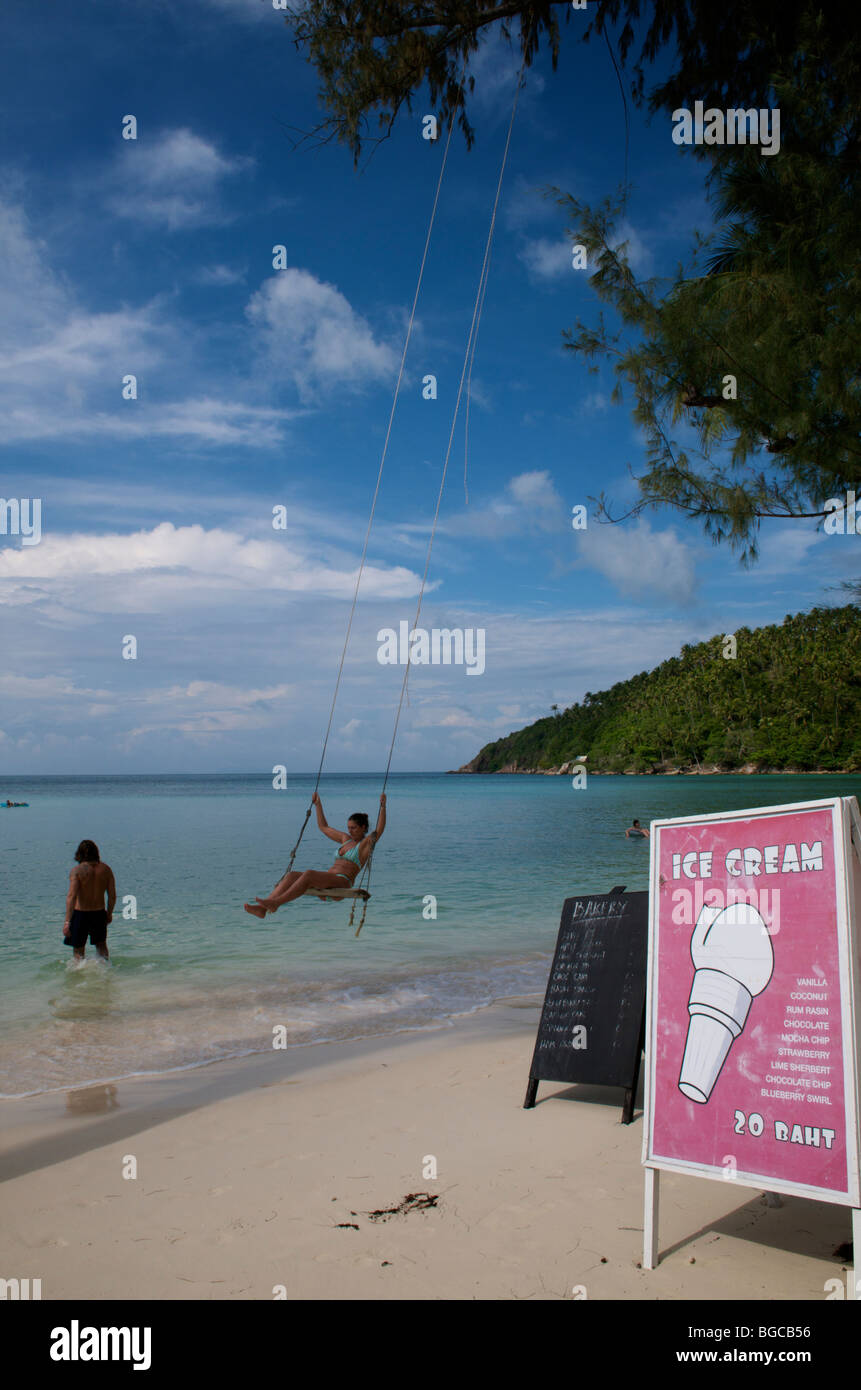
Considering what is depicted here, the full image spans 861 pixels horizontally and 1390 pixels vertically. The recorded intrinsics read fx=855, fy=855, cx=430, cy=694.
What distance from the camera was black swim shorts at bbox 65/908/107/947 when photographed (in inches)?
413

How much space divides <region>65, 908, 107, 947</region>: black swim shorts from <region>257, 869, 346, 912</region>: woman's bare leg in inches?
157

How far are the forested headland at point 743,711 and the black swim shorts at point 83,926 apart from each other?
68085 millimetres

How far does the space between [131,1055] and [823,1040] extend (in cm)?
620

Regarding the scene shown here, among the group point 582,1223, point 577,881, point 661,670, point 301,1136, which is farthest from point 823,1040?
point 661,670

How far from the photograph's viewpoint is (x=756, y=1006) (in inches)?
126

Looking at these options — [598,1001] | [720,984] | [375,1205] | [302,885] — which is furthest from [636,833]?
[720,984]

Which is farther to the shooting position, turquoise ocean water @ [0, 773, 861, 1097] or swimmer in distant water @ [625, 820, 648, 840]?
swimmer in distant water @ [625, 820, 648, 840]

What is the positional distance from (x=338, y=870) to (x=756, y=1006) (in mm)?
5246

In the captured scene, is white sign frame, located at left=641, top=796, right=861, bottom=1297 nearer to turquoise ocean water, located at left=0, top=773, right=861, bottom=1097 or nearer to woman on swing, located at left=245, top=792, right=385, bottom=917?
woman on swing, located at left=245, top=792, right=385, bottom=917

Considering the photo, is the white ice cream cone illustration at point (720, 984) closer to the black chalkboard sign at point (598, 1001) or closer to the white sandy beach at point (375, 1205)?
the white sandy beach at point (375, 1205)

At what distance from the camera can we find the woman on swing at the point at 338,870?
755 cm

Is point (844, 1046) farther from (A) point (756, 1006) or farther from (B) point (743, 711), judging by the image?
(B) point (743, 711)

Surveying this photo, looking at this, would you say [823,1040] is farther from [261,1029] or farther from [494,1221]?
[261,1029]

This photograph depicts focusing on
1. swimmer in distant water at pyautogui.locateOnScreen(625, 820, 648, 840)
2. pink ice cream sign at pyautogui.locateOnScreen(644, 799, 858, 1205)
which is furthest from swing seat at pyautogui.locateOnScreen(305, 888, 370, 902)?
swimmer in distant water at pyautogui.locateOnScreen(625, 820, 648, 840)
